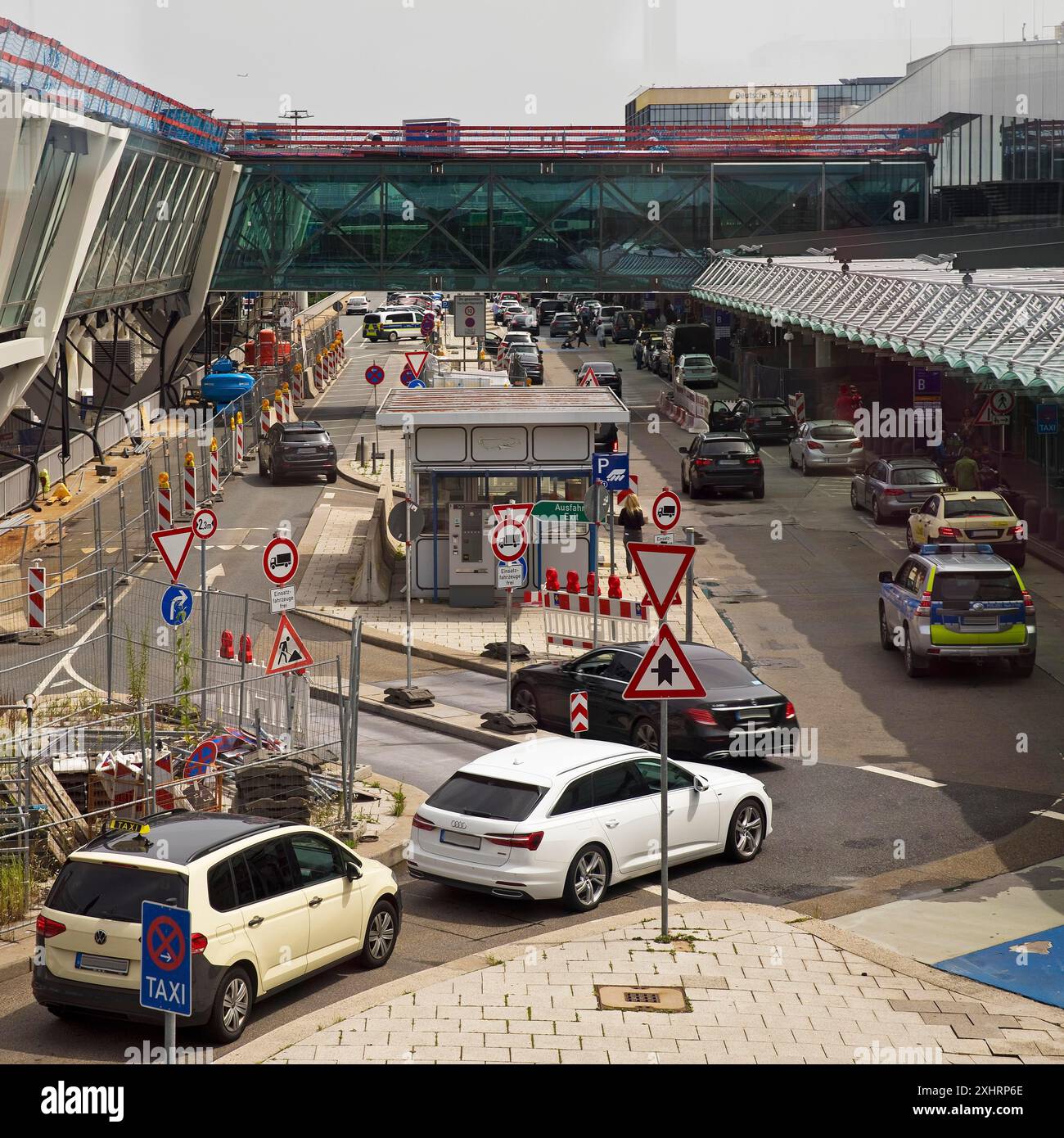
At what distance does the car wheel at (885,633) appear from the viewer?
23484 millimetres

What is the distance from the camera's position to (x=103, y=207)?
41625 millimetres

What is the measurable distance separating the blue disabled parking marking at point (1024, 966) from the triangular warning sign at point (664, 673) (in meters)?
2.72

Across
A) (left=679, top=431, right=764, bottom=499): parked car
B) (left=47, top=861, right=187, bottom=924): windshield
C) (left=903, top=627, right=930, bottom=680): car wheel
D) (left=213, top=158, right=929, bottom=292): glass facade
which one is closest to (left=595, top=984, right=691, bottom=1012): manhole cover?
(left=47, top=861, right=187, bottom=924): windshield

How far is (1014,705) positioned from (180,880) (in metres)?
13.0

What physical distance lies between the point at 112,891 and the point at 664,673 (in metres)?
4.02

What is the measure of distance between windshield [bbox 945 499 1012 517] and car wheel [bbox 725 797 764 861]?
15321mm

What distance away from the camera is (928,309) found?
114ft

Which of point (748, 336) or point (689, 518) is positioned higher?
point (748, 336)

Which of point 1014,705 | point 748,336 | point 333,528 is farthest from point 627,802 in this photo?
point 748,336

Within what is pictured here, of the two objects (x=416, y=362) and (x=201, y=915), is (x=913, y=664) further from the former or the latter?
(x=416, y=362)

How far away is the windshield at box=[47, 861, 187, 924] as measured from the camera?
10273mm

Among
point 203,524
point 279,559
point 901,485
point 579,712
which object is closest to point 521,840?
point 579,712

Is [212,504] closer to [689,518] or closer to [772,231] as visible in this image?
A: [689,518]

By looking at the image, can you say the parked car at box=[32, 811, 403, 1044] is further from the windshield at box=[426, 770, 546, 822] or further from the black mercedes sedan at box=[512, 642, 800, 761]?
the black mercedes sedan at box=[512, 642, 800, 761]
